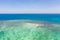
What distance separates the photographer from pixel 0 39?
10422 millimetres

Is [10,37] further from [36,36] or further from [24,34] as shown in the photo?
[36,36]

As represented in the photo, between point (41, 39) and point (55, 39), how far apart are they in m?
1.12

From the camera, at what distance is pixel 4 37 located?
421 inches

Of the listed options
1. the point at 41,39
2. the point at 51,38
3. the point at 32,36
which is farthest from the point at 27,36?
the point at 51,38

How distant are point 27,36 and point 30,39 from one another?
689mm

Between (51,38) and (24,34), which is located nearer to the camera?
(51,38)

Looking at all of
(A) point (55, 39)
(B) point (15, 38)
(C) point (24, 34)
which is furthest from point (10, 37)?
(A) point (55, 39)

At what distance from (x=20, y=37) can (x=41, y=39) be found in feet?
5.61

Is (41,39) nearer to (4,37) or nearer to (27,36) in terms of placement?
(27,36)

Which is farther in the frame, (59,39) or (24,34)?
(24,34)

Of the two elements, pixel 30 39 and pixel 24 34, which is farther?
pixel 24 34

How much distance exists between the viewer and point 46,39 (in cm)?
1051

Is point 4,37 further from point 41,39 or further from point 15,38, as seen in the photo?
point 41,39

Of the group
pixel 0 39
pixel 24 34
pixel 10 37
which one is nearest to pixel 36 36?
pixel 24 34
